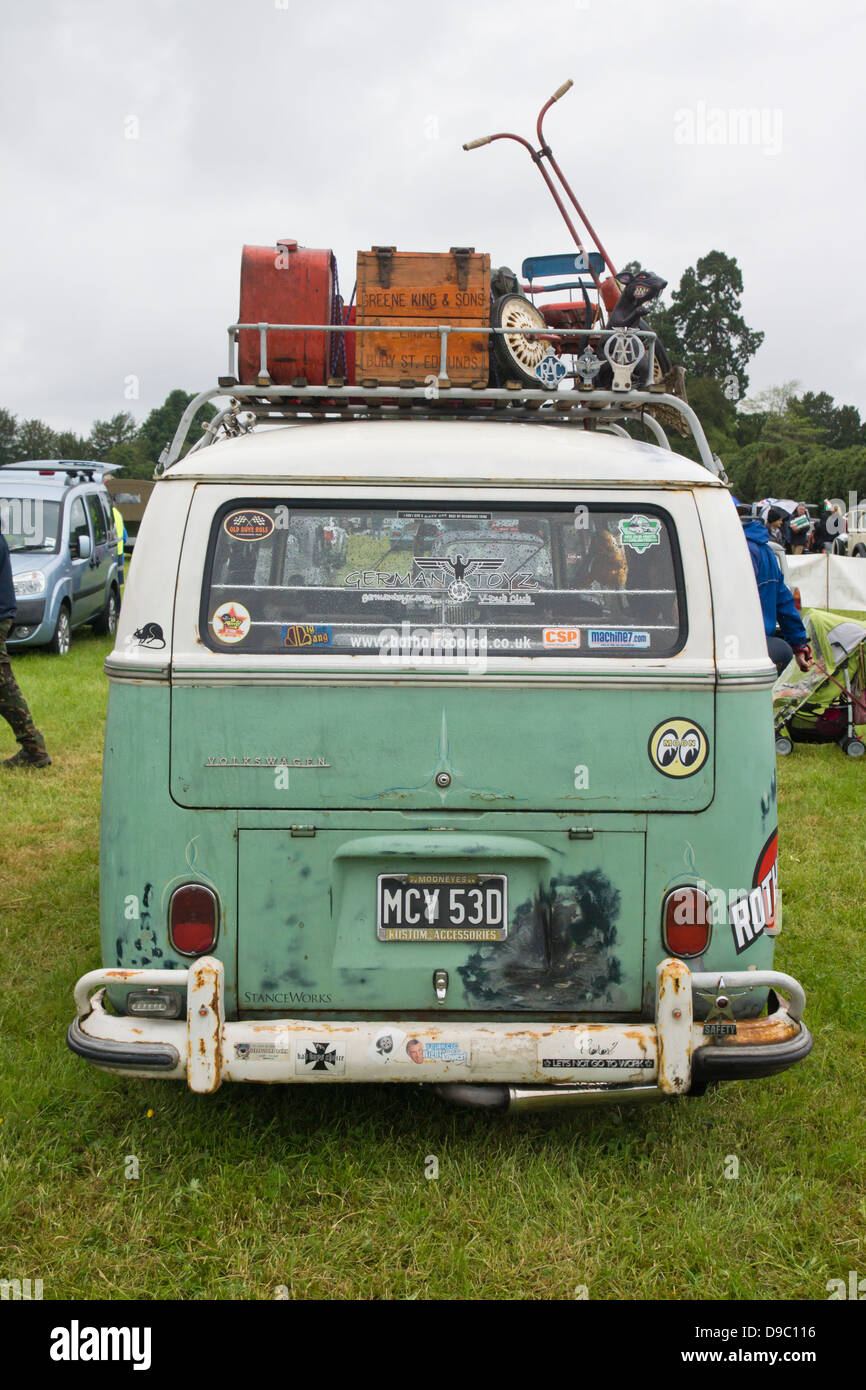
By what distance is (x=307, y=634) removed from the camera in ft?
11.0

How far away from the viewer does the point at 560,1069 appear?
319 cm

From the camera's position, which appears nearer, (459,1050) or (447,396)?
(459,1050)

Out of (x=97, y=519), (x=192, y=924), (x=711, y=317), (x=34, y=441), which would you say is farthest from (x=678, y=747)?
(x=34, y=441)

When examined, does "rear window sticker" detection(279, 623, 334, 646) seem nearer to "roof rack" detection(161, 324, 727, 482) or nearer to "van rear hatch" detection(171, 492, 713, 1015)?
"van rear hatch" detection(171, 492, 713, 1015)

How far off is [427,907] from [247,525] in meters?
1.27

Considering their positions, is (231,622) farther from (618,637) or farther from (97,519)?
(97,519)

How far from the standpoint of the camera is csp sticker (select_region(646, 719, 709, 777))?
331 cm

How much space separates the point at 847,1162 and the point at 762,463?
2362 inches

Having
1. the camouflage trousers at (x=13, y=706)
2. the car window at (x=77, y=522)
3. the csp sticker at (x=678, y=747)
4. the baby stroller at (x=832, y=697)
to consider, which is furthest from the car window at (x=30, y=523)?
the csp sticker at (x=678, y=747)

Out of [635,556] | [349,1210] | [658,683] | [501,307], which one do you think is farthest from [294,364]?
[349,1210]

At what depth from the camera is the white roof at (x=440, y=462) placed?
3.42m

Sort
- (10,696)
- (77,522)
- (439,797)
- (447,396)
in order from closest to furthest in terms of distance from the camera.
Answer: (439,797) → (447,396) → (10,696) → (77,522)

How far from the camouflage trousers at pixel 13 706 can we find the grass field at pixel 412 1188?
392 cm
